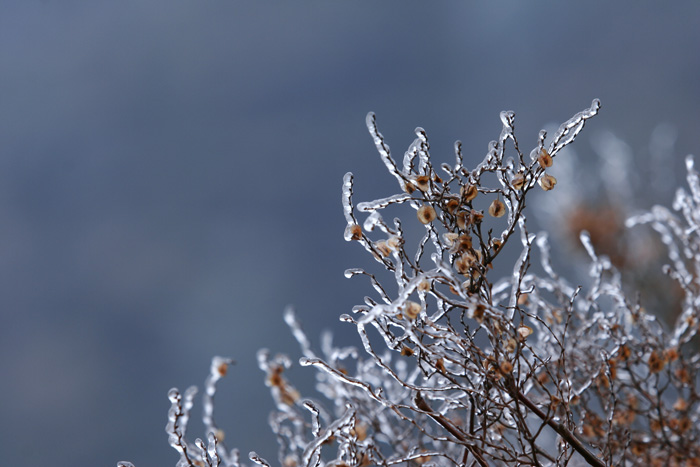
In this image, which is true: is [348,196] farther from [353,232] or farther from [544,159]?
[544,159]

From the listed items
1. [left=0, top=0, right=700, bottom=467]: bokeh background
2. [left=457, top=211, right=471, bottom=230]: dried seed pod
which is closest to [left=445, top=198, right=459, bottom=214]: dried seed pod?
[left=457, top=211, right=471, bottom=230]: dried seed pod

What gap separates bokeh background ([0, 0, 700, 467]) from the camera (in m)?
3.01

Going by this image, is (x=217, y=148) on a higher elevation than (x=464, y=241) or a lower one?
higher

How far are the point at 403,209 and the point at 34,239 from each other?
80.9 inches

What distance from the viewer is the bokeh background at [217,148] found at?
3.01m

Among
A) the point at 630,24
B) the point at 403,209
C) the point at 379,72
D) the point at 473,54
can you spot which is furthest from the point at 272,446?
the point at 630,24

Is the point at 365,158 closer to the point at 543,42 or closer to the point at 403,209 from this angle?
the point at 403,209

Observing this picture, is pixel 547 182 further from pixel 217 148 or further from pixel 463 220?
pixel 217 148

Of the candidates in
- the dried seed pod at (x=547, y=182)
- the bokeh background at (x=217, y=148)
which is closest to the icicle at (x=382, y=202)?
the dried seed pod at (x=547, y=182)

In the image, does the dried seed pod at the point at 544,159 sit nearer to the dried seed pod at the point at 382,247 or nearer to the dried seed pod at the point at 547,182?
the dried seed pod at the point at 547,182

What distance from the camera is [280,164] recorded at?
3.50 m

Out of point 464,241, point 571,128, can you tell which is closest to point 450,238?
point 464,241

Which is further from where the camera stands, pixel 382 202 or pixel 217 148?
pixel 217 148

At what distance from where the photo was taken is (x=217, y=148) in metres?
3.45
